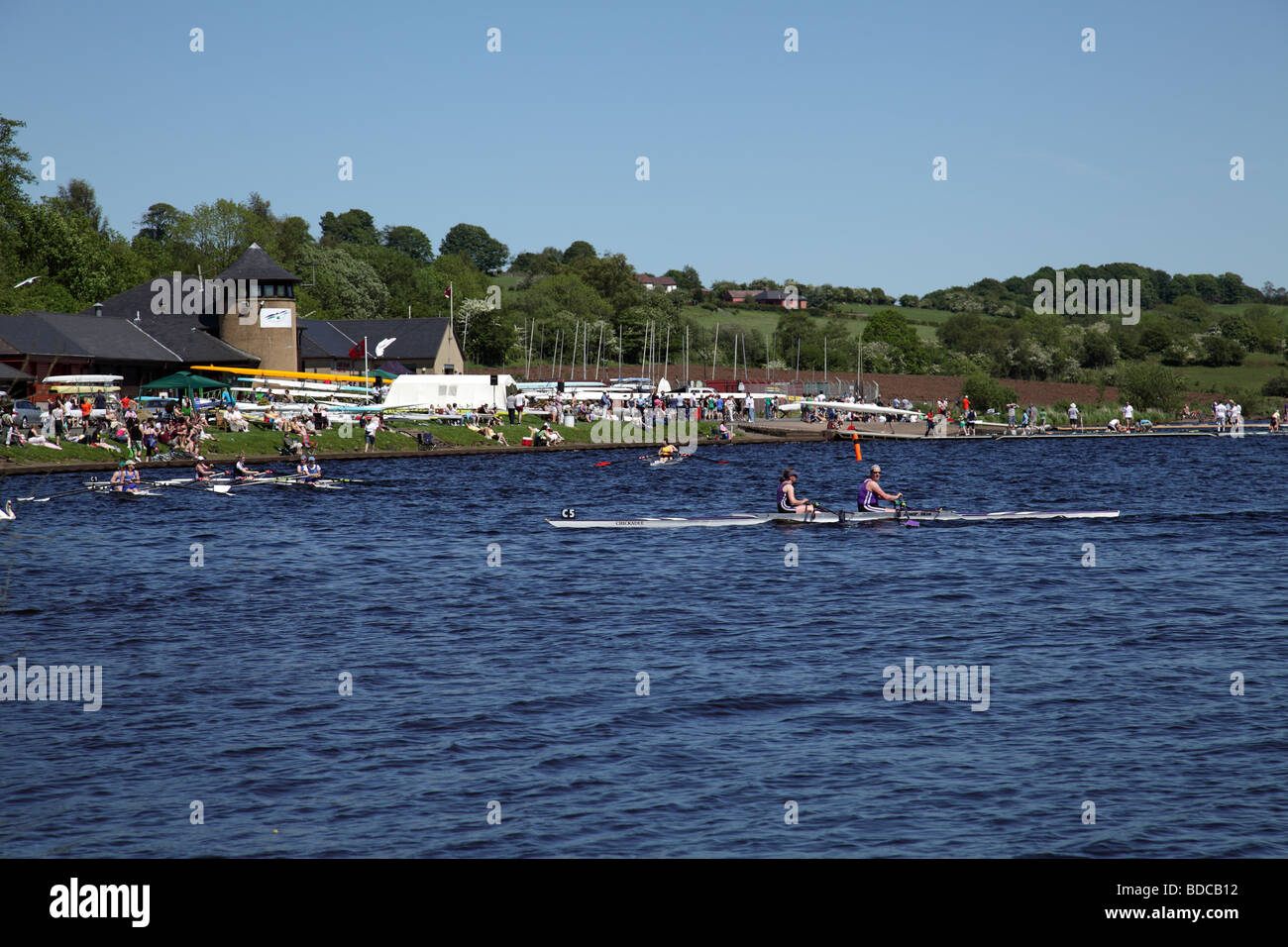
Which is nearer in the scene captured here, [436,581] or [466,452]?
[436,581]

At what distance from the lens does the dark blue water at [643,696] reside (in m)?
13.2

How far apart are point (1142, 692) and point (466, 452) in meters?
58.4

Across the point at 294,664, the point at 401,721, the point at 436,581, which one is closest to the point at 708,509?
the point at 436,581

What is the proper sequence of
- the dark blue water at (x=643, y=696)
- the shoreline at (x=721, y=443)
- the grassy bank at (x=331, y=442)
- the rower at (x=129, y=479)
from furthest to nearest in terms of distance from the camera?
the shoreline at (x=721, y=443) < the grassy bank at (x=331, y=442) < the rower at (x=129, y=479) < the dark blue water at (x=643, y=696)

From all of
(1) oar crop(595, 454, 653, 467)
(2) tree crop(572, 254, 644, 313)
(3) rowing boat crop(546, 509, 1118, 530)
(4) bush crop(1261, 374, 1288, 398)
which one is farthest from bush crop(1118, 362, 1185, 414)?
(3) rowing boat crop(546, 509, 1118, 530)

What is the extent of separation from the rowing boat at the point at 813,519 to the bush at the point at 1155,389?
283ft

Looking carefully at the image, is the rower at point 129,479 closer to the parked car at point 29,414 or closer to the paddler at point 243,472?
the paddler at point 243,472

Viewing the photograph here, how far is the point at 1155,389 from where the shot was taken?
119625 mm

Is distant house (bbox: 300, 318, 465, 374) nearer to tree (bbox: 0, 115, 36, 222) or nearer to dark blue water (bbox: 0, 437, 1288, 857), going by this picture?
tree (bbox: 0, 115, 36, 222)

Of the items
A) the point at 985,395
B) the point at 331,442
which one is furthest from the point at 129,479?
the point at 985,395

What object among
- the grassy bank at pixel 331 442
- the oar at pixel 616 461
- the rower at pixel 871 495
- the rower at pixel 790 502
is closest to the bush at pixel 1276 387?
the grassy bank at pixel 331 442

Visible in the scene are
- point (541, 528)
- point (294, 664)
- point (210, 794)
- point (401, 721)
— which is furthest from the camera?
point (541, 528)

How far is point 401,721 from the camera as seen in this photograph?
17.1 metres
